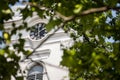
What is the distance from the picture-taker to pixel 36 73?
22.5m

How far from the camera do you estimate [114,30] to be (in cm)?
888

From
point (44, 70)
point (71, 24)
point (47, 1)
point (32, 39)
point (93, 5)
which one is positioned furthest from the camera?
point (32, 39)

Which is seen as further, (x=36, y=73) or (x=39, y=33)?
(x=39, y=33)

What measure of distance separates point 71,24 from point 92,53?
29.4 ft

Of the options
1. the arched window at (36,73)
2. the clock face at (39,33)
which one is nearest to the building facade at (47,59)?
the arched window at (36,73)

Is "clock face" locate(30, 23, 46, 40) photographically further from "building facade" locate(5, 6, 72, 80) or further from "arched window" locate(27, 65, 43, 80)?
"arched window" locate(27, 65, 43, 80)

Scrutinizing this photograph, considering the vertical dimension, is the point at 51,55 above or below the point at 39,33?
below

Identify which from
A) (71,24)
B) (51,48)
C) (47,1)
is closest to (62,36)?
(51,48)

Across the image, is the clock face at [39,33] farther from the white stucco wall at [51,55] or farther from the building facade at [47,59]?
the white stucco wall at [51,55]

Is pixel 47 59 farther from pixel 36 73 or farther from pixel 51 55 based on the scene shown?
pixel 36 73

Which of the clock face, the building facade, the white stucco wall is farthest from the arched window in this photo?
the clock face

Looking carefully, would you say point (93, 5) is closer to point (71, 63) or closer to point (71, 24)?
point (71, 63)

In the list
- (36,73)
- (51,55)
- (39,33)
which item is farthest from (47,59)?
(39,33)

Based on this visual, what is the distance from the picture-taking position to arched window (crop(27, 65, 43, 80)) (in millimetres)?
22250
